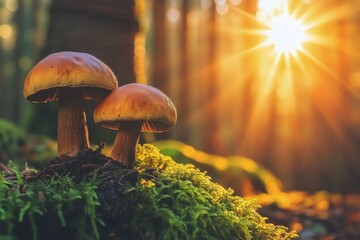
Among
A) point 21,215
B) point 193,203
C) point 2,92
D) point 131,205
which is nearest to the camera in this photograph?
point 21,215

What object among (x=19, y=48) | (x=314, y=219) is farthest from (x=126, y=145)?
(x=19, y=48)

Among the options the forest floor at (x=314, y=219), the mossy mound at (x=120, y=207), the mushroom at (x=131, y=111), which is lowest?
the mossy mound at (x=120, y=207)

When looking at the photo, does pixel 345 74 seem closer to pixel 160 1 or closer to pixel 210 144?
pixel 210 144

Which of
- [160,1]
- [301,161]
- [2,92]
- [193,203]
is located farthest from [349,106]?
[2,92]

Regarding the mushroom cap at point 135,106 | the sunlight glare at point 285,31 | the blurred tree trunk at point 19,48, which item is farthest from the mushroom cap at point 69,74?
the blurred tree trunk at point 19,48

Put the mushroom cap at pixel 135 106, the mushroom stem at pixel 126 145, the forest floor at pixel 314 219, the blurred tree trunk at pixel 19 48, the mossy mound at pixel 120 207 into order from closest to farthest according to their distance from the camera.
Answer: the mossy mound at pixel 120 207 < the mushroom cap at pixel 135 106 < the mushroom stem at pixel 126 145 < the forest floor at pixel 314 219 < the blurred tree trunk at pixel 19 48

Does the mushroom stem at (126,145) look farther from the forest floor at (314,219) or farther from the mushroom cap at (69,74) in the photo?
the forest floor at (314,219)
